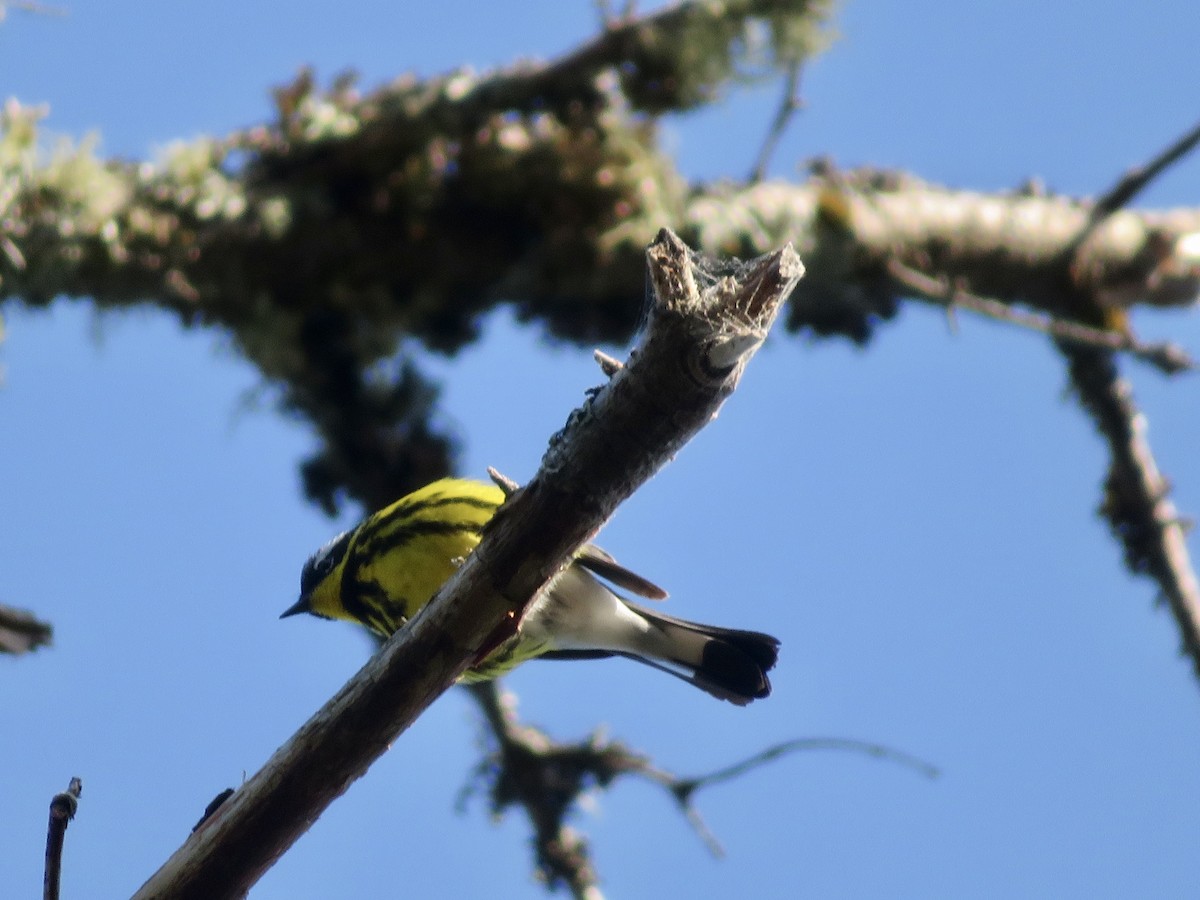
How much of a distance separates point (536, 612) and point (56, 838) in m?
1.83

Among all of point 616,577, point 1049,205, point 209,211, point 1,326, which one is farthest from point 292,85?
point 1049,205

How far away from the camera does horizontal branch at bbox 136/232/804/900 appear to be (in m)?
1.60

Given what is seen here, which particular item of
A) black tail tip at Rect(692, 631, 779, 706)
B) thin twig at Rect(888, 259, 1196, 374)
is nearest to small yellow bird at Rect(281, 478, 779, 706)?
black tail tip at Rect(692, 631, 779, 706)

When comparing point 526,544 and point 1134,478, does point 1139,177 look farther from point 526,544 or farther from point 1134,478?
point 526,544

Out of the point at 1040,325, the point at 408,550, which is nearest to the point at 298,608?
the point at 408,550

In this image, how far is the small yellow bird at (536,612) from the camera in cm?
320

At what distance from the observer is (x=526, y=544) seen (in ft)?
5.56

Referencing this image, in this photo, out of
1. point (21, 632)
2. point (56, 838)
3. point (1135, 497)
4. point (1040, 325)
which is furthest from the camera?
point (1135, 497)

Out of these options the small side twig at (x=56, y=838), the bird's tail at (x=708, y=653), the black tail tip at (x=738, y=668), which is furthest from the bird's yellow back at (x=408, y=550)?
the small side twig at (x=56, y=838)

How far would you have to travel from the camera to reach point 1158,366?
309 cm

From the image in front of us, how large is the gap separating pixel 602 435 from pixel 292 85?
2.84 meters

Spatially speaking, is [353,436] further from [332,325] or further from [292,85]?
[292,85]

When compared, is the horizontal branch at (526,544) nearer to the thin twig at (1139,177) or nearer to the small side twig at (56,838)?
the small side twig at (56,838)

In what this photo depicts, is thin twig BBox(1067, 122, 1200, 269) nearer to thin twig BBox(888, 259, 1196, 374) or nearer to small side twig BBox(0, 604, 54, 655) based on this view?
thin twig BBox(888, 259, 1196, 374)
